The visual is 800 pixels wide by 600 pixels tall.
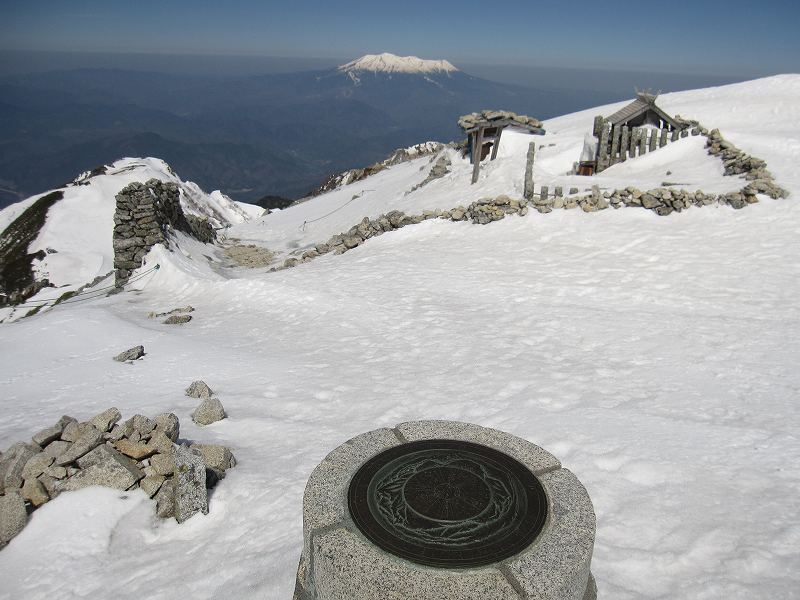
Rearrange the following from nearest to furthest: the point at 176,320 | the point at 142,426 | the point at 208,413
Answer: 1. the point at 142,426
2. the point at 208,413
3. the point at 176,320

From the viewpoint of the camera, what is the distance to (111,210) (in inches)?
2160

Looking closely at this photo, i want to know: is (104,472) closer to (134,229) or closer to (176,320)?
(176,320)

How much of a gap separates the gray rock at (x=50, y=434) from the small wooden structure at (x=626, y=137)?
20610 millimetres

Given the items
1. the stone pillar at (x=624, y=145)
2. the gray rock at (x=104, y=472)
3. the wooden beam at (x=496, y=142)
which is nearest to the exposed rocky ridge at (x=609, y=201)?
the stone pillar at (x=624, y=145)

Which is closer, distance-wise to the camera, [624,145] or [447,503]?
[447,503]

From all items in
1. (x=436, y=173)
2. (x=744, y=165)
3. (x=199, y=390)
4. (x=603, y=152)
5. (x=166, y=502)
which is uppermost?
(x=603, y=152)

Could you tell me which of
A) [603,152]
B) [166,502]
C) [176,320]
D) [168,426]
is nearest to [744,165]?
[603,152]

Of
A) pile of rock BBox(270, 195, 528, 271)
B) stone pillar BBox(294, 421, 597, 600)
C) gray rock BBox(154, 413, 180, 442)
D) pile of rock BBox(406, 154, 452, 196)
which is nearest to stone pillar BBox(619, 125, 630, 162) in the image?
pile of rock BBox(270, 195, 528, 271)

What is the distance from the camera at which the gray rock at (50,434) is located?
5.80 meters

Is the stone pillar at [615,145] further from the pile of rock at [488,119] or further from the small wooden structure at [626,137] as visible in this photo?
the pile of rock at [488,119]

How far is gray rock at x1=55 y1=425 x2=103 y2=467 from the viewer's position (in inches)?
215

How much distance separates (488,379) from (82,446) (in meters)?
5.51

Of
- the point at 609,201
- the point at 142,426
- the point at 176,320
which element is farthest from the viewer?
the point at 609,201

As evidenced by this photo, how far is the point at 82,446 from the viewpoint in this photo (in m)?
5.61
